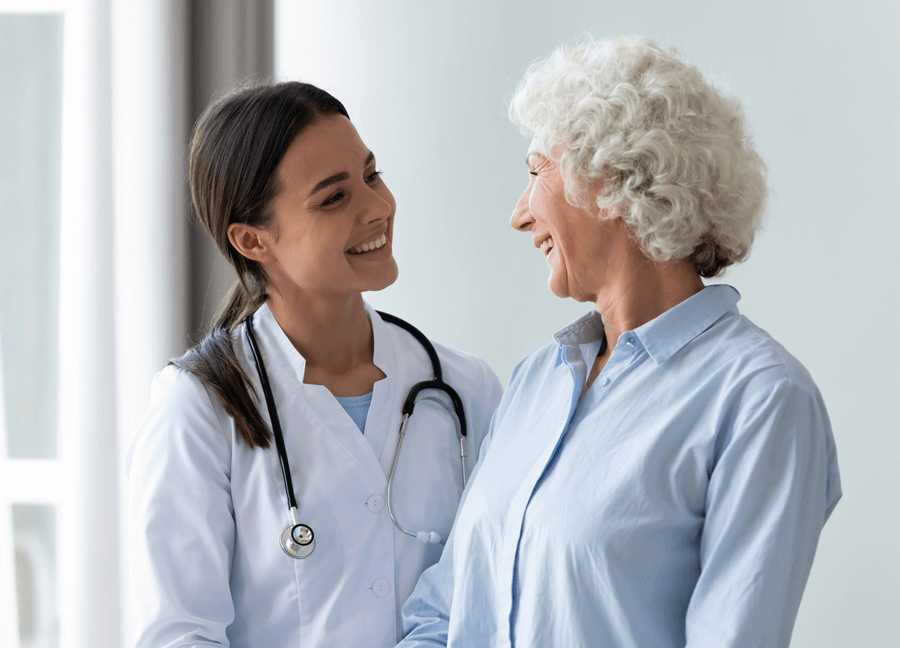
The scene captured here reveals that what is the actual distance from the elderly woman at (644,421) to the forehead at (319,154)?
0.37 meters

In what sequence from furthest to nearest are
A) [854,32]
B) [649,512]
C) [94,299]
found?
[94,299]
[854,32]
[649,512]

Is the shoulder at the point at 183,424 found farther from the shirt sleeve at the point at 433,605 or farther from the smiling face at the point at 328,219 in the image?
the shirt sleeve at the point at 433,605

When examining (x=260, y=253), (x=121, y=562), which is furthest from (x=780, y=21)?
(x=121, y=562)

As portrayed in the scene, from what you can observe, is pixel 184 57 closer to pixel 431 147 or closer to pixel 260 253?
pixel 431 147

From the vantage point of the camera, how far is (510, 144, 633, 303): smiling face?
3.86 feet

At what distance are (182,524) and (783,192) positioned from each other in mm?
1429

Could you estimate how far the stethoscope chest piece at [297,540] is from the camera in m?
1.33

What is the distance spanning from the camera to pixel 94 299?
7.15 feet

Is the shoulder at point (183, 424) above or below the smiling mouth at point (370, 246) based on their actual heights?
below

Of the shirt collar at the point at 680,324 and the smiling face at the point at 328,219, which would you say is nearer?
the shirt collar at the point at 680,324

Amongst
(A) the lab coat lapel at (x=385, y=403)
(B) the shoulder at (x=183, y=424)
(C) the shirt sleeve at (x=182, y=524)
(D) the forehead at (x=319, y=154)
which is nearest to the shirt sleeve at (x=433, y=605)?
(A) the lab coat lapel at (x=385, y=403)

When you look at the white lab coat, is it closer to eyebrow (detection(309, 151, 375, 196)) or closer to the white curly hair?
eyebrow (detection(309, 151, 375, 196))

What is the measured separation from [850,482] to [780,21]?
40.4 inches

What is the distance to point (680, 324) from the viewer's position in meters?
1.11
